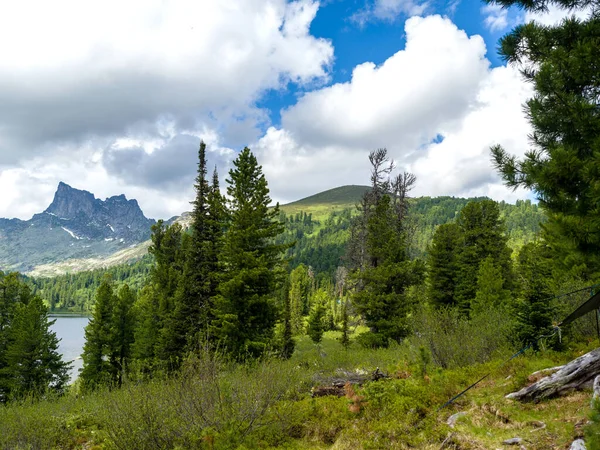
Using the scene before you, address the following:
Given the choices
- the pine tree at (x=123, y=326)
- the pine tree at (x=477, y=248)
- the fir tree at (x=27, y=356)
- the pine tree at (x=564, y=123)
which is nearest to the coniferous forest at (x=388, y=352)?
the pine tree at (x=564, y=123)

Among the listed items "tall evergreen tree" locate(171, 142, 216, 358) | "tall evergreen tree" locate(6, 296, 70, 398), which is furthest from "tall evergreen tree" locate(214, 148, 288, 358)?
"tall evergreen tree" locate(6, 296, 70, 398)

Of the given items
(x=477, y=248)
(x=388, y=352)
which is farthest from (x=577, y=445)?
(x=477, y=248)

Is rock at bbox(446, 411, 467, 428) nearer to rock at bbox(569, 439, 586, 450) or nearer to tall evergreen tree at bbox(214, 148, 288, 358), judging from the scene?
rock at bbox(569, 439, 586, 450)

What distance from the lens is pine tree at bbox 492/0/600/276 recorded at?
6.05m

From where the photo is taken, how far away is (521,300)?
38.7ft

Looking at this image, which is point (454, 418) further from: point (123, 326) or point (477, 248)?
point (123, 326)

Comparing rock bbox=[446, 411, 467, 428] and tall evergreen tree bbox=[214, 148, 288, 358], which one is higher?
tall evergreen tree bbox=[214, 148, 288, 358]

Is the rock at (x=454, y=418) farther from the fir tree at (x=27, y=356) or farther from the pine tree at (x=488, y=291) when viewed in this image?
the fir tree at (x=27, y=356)

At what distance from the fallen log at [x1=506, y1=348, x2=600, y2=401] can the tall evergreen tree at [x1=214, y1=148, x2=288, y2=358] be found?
1224 centimetres

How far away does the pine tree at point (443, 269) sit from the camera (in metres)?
30.0

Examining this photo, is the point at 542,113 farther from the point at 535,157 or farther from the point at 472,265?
the point at 472,265

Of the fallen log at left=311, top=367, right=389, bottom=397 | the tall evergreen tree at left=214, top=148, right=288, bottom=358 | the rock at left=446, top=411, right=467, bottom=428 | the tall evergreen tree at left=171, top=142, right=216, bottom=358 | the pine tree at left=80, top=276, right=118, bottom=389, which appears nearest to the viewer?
the rock at left=446, top=411, right=467, bottom=428

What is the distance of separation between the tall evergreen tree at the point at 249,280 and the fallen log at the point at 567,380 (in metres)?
12.2

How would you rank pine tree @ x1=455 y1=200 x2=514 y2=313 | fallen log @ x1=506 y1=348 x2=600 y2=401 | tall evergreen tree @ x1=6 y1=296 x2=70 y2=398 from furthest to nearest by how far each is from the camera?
pine tree @ x1=455 y1=200 x2=514 y2=313
tall evergreen tree @ x1=6 y1=296 x2=70 y2=398
fallen log @ x1=506 y1=348 x2=600 y2=401
